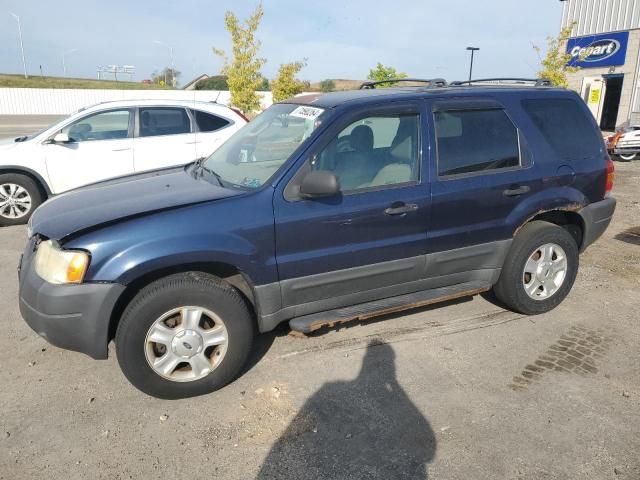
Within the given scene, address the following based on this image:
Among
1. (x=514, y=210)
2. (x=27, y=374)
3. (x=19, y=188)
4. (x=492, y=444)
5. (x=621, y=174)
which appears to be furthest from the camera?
(x=621, y=174)

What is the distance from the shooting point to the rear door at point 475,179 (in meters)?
3.64

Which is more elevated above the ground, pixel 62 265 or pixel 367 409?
pixel 62 265

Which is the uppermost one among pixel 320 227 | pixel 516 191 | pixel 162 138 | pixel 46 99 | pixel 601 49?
pixel 601 49

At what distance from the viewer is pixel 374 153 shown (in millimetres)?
3520

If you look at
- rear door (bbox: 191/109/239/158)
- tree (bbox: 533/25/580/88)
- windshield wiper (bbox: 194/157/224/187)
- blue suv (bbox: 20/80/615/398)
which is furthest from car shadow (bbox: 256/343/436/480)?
tree (bbox: 533/25/580/88)

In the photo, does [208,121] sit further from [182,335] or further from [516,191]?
[182,335]

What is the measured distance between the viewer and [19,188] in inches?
274

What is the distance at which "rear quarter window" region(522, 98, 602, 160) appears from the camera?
4.10 meters

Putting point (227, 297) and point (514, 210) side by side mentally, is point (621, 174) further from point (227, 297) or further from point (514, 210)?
point (227, 297)

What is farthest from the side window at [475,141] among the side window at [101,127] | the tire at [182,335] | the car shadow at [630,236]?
the side window at [101,127]

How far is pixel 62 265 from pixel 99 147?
492 cm

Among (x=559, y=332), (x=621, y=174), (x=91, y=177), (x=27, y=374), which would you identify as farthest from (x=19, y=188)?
(x=621, y=174)

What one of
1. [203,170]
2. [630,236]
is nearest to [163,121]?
[203,170]

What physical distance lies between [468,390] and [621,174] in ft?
36.6
